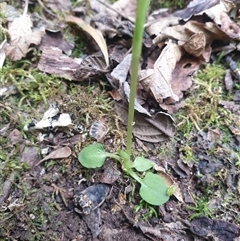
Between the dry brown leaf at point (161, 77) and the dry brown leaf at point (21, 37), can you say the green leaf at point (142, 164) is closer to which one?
the dry brown leaf at point (161, 77)

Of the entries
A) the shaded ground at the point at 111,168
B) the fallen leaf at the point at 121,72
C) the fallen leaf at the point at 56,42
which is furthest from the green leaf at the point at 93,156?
the fallen leaf at the point at 56,42

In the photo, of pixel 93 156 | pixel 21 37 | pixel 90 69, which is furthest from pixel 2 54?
pixel 93 156

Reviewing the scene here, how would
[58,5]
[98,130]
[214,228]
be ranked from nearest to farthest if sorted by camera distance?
[214,228] → [98,130] → [58,5]

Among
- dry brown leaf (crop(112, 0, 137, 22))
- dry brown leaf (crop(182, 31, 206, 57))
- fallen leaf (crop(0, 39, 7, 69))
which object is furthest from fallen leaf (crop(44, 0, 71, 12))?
dry brown leaf (crop(182, 31, 206, 57))

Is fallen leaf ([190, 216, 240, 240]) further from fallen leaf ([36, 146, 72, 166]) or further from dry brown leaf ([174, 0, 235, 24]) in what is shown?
dry brown leaf ([174, 0, 235, 24])

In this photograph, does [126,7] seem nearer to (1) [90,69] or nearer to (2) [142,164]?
(1) [90,69]
